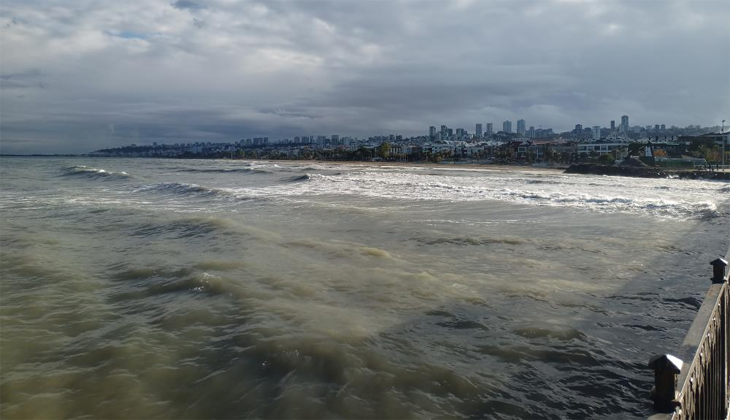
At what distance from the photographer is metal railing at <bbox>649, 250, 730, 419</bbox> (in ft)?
6.93

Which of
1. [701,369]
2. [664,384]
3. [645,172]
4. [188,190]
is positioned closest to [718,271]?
[701,369]

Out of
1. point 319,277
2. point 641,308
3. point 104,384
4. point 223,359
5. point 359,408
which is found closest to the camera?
point 359,408

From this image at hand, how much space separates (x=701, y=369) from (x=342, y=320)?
3.77m

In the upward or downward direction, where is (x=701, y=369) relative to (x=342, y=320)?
upward

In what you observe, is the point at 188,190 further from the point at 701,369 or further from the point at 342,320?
the point at 701,369

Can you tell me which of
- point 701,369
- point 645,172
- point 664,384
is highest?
point 645,172

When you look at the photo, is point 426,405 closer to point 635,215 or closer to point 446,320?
point 446,320

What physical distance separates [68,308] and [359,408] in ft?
14.7

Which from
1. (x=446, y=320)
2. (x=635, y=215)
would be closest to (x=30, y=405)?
(x=446, y=320)

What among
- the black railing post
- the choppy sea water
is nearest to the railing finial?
the choppy sea water

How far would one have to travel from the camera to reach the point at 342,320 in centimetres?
571

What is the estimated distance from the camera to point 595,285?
725 cm

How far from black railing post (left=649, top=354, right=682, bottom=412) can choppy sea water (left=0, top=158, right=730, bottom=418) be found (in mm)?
1838

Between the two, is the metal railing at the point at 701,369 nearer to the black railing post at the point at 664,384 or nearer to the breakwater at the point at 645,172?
the black railing post at the point at 664,384
